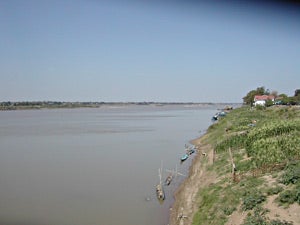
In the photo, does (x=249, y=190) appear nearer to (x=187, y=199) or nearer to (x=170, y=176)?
(x=187, y=199)

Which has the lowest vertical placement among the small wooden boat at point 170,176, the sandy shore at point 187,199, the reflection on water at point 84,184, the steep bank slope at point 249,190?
the reflection on water at point 84,184

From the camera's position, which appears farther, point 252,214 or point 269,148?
point 269,148

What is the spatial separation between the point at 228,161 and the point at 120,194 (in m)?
5.83

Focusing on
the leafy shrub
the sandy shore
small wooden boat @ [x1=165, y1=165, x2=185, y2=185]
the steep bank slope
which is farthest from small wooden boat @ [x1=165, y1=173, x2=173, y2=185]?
the leafy shrub

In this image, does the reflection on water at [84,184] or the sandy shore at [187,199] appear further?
the reflection on water at [84,184]

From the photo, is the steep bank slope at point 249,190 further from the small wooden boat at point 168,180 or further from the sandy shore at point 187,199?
the small wooden boat at point 168,180

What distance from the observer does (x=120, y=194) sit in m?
16.1

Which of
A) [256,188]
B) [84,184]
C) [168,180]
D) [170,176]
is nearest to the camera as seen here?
[256,188]

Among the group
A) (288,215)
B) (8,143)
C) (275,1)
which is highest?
(275,1)

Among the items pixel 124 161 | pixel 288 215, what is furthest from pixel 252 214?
pixel 124 161

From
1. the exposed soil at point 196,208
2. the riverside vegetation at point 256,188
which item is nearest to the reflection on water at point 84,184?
the exposed soil at point 196,208

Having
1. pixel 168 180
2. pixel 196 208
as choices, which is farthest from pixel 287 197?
pixel 168 180

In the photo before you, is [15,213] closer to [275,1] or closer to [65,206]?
[65,206]

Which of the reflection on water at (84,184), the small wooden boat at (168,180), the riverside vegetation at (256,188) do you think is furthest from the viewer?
the small wooden boat at (168,180)
